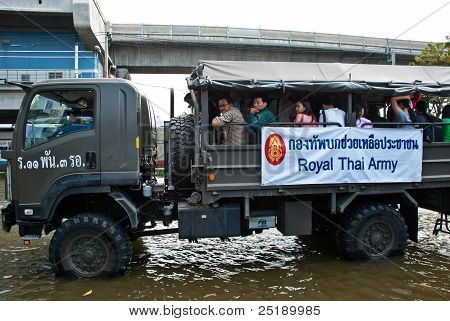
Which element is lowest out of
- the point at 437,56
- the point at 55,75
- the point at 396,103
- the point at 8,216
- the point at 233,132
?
the point at 8,216

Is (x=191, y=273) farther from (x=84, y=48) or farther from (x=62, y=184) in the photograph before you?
(x=84, y=48)

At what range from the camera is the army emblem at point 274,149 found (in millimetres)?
5708

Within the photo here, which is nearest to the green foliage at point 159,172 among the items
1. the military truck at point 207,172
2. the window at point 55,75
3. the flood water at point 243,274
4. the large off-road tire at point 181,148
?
the military truck at point 207,172

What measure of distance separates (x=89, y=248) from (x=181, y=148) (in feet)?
6.49

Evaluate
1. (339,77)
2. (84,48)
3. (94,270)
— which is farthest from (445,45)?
(84,48)

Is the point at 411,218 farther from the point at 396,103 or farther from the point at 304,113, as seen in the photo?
the point at 304,113

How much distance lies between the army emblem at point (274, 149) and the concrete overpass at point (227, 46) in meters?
20.4

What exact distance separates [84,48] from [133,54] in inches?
171

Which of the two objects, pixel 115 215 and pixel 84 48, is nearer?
Result: pixel 115 215

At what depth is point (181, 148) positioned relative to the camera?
6.04 m

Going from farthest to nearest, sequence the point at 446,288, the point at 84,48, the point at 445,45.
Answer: the point at 84,48
the point at 445,45
the point at 446,288

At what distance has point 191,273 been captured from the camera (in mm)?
5852

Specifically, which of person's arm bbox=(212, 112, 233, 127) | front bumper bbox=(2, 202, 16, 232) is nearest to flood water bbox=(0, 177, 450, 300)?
front bumper bbox=(2, 202, 16, 232)

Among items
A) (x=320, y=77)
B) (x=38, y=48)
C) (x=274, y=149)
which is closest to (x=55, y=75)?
(x=38, y=48)
